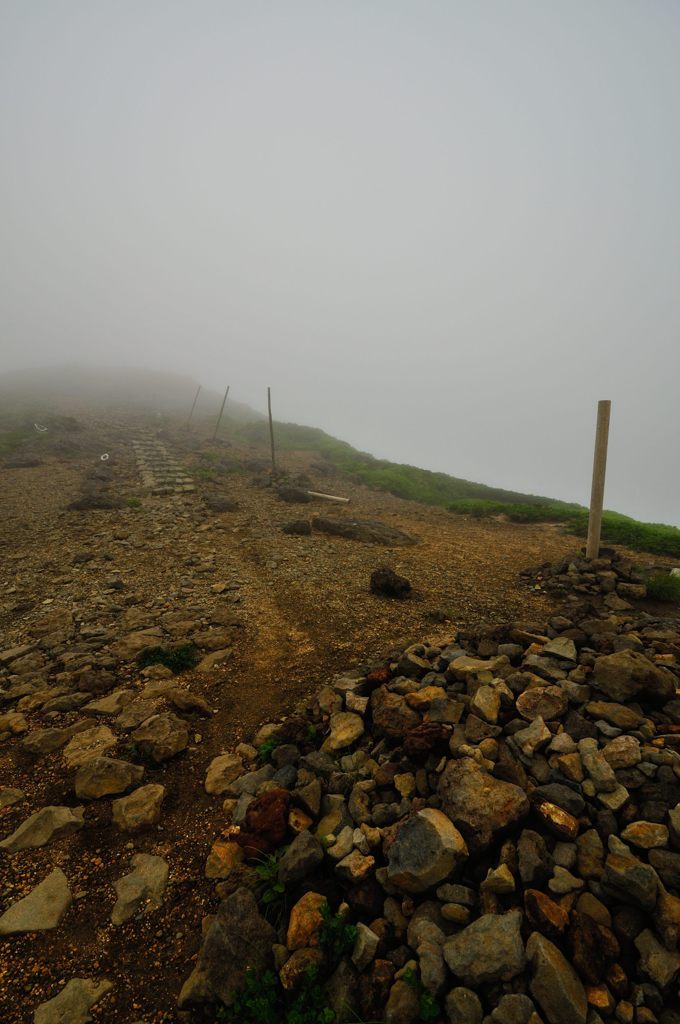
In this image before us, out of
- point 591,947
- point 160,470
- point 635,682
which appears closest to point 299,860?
point 591,947

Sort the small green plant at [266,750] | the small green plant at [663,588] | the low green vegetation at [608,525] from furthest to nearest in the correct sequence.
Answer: the low green vegetation at [608,525] < the small green plant at [663,588] < the small green plant at [266,750]

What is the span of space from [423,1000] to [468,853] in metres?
1.03

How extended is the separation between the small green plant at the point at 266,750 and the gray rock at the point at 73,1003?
91.4 inches

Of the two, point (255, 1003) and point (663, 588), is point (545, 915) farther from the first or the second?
point (663, 588)

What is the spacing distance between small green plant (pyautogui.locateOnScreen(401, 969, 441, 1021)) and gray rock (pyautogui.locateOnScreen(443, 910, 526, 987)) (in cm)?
23

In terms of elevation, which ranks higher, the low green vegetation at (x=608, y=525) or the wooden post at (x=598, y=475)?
the wooden post at (x=598, y=475)

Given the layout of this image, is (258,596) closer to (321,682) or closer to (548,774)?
(321,682)

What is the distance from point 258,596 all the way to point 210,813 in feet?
18.2

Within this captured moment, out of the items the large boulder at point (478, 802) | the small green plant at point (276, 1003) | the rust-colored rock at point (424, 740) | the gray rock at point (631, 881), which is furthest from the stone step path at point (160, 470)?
the gray rock at point (631, 881)

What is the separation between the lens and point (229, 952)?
11.0ft

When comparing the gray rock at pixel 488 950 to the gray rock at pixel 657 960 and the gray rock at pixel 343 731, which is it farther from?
the gray rock at pixel 343 731

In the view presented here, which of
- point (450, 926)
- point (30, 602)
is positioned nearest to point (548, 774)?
point (450, 926)

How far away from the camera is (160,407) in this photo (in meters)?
62.2

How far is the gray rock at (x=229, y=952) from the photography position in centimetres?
321
